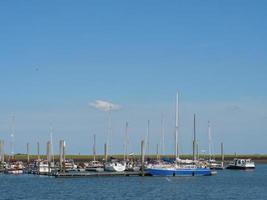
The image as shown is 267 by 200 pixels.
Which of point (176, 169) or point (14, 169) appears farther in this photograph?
point (14, 169)

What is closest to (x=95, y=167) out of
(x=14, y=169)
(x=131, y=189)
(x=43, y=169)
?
(x=43, y=169)

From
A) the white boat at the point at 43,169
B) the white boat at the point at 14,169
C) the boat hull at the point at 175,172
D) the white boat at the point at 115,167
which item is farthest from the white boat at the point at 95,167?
the boat hull at the point at 175,172

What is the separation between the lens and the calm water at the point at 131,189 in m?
82.1

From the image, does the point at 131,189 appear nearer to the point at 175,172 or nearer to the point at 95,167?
the point at 175,172

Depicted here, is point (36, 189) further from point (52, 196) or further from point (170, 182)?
point (170, 182)

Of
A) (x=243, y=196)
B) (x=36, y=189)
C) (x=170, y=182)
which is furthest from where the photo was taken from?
(x=170, y=182)

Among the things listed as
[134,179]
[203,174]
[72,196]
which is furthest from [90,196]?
[203,174]

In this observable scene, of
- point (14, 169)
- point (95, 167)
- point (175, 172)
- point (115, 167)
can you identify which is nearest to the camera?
point (175, 172)

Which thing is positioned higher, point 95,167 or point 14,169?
point 95,167

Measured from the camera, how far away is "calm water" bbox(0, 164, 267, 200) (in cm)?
8213

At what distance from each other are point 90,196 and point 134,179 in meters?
33.5

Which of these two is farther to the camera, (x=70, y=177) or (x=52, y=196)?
(x=70, y=177)

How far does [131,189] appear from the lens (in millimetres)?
92062

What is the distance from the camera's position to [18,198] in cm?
7856
